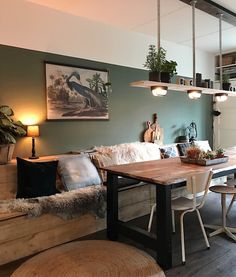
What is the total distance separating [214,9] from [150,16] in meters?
0.92

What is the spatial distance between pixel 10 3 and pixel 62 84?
121cm

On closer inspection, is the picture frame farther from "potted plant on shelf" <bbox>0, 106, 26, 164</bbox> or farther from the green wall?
"potted plant on shelf" <bbox>0, 106, 26, 164</bbox>

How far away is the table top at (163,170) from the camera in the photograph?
240 centimetres

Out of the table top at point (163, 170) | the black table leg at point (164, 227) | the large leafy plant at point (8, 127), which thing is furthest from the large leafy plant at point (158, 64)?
the large leafy plant at point (8, 127)

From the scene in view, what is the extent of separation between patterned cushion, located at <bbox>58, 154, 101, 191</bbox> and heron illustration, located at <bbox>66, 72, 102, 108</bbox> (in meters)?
1.11

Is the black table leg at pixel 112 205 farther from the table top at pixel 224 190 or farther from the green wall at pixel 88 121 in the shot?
the green wall at pixel 88 121

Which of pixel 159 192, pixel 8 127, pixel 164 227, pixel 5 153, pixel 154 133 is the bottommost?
pixel 164 227

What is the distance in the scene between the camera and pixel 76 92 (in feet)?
13.7

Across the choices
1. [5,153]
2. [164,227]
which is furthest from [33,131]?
[164,227]

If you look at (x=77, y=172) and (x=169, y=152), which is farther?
(x=169, y=152)

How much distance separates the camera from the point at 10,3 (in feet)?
11.5

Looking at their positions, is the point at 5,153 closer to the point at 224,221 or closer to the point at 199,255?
the point at 199,255

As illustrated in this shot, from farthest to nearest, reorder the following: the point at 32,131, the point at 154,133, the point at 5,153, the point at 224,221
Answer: the point at 154,133, the point at 32,131, the point at 5,153, the point at 224,221

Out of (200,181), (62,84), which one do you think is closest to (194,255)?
(200,181)
